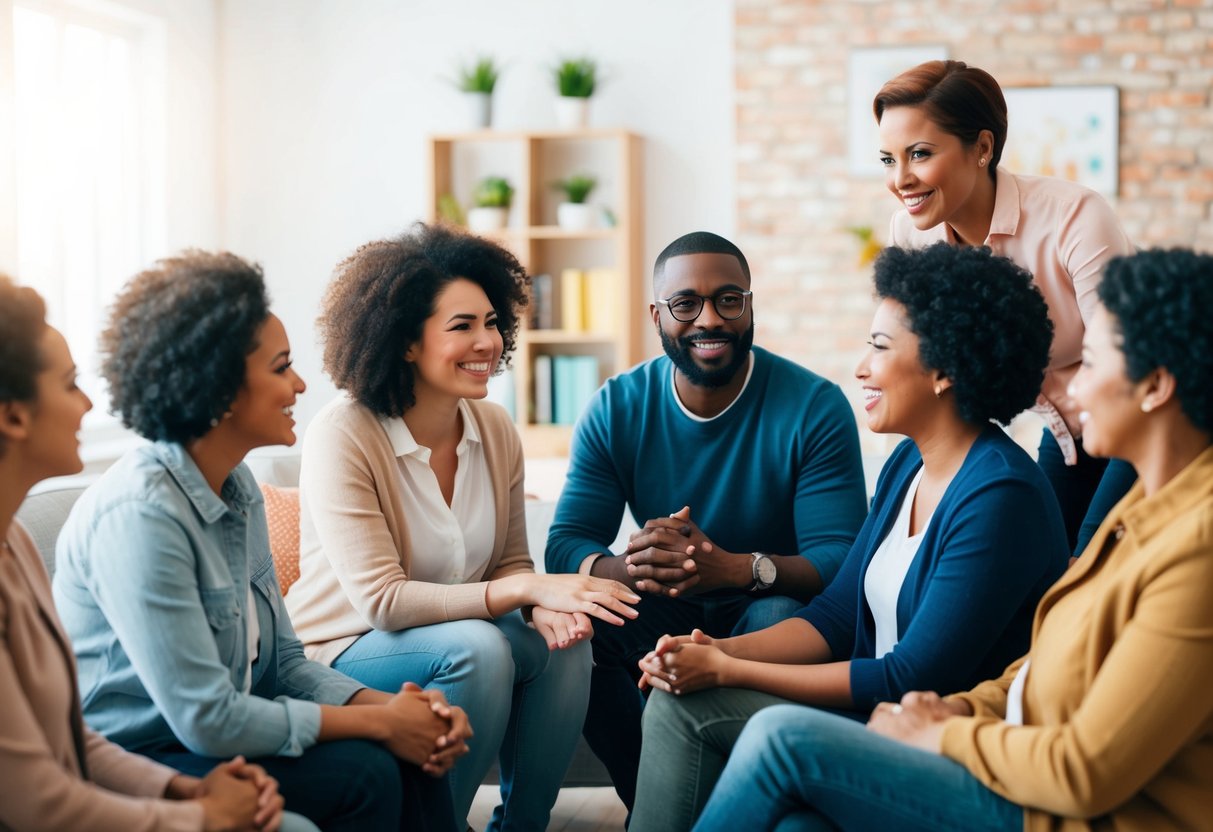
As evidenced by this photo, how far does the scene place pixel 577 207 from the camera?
5668 millimetres

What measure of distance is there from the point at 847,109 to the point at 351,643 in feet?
13.4

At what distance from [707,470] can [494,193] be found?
11.3ft

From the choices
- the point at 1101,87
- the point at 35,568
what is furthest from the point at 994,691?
the point at 1101,87

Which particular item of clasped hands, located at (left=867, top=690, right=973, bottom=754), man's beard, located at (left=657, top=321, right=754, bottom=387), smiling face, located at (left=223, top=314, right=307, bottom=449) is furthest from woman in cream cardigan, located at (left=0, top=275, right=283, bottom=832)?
man's beard, located at (left=657, top=321, right=754, bottom=387)

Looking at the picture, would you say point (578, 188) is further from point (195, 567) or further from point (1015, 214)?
point (195, 567)

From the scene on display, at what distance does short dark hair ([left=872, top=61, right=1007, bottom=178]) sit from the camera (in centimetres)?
233

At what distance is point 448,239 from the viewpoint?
2441 mm

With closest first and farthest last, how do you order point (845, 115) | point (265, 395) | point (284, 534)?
1. point (265, 395)
2. point (284, 534)
3. point (845, 115)

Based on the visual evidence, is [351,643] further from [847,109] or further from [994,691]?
[847,109]

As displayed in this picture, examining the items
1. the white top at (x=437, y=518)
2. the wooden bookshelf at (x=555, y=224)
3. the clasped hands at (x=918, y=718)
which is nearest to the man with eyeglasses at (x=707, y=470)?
the white top at (x=437, y=518)

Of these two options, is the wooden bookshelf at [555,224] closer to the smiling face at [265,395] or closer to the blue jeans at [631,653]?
the blue jeans at [631,653]

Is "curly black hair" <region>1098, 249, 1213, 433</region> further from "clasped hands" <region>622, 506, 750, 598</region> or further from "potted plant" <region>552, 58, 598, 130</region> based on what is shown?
"potted plant" <region>552, 58, 598, 130</region>

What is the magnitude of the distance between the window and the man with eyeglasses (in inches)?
123

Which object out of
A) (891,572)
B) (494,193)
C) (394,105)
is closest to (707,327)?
(891,572)
